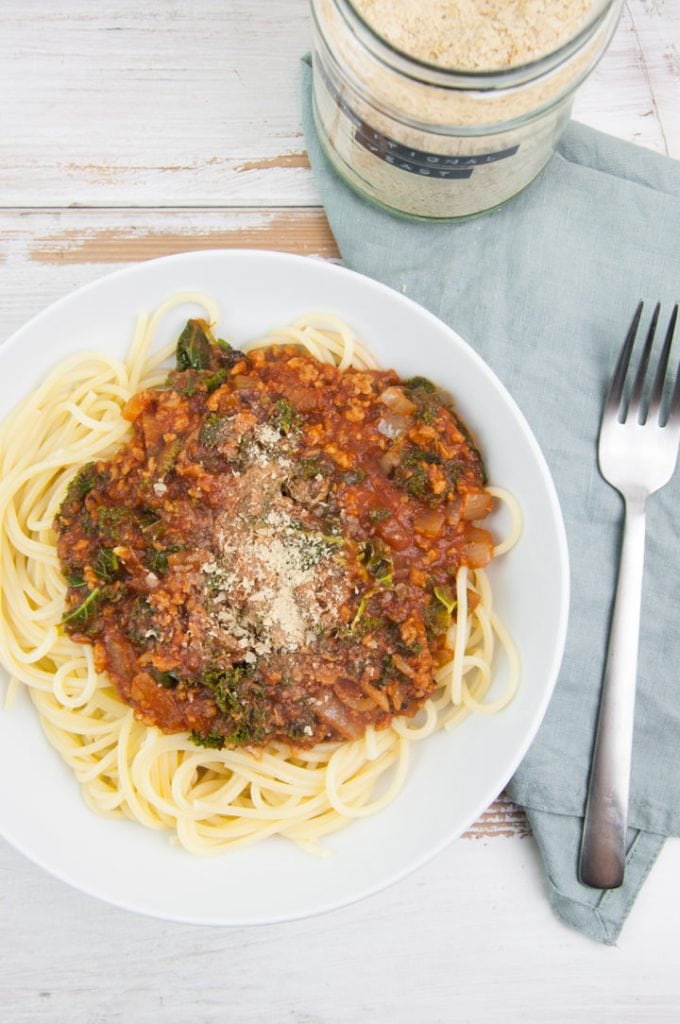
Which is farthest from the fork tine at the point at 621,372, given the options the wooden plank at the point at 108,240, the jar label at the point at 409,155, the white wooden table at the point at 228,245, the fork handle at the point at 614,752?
the wooden plank at the point at 108,240

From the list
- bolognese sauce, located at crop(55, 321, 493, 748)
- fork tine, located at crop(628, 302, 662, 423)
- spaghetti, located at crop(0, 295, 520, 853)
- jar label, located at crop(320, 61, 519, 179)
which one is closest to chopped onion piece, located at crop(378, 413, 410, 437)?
bolognese sauce, located at crop(55, 321, 493, 748)

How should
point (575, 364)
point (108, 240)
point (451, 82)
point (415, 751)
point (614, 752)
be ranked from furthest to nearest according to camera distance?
point (108, 240) → point (575, 364) → point (614, 752) → point (415, 751) → point (451, 82)

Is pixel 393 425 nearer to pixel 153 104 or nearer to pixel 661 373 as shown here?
pixel 661 373

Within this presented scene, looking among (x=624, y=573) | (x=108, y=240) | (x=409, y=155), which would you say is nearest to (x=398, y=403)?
(x=409, y=155)

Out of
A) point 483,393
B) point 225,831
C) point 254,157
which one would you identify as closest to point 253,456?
point 483,393

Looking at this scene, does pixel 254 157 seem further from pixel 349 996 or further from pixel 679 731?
pixel 349 996
